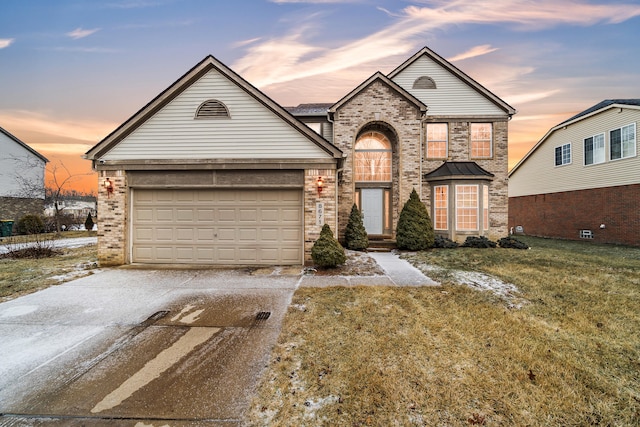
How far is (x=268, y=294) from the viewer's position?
638 centimetres

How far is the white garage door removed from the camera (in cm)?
928

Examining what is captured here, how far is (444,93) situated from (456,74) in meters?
1.14

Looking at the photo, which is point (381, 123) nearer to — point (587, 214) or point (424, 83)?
point (424, 83)

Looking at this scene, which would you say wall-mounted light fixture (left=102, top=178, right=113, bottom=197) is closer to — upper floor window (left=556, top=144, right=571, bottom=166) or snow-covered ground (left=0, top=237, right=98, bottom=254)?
snow-covered ground (left=0, top=237, right=98, bottom=254)

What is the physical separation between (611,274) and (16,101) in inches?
1253

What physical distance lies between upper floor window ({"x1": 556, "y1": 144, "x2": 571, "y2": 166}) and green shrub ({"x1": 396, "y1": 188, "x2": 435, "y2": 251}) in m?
13.8

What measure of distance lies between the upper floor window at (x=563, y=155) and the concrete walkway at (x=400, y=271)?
16336mm

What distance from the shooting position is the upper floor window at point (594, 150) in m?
16.2

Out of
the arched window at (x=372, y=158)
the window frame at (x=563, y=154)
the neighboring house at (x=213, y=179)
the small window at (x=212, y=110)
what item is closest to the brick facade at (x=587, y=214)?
the window frame at (x=563, y=154)

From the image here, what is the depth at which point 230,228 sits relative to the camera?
9.30 m

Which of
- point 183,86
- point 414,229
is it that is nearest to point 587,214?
point 414,229

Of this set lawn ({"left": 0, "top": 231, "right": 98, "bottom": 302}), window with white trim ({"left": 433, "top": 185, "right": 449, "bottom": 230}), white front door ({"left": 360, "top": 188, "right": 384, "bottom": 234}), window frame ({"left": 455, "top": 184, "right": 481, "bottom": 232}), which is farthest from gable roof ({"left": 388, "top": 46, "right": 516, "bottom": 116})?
lawn ({"left": 0, "top": 231, "right": 98, "bottom": 302})

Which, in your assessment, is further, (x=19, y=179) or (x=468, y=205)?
(x=19, y=179)

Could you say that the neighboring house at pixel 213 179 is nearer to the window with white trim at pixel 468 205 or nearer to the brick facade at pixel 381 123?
the brick facade at pixel 381 123
